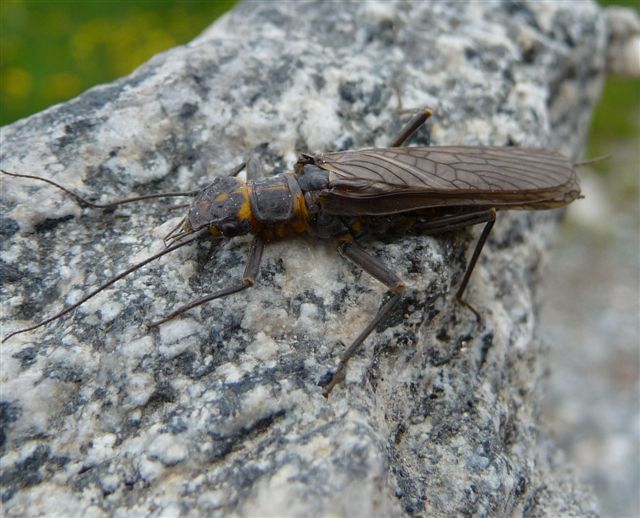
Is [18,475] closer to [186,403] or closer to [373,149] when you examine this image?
[186,403]

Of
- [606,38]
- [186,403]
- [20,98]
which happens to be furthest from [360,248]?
[20,98]

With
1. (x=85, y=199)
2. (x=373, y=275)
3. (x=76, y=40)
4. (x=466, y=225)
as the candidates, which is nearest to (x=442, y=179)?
(x=466, y=225)

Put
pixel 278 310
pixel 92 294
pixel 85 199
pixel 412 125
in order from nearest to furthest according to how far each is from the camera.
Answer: pixel 92 294 < pixel 278 310 < pixel 85 199 < pixel 412 125

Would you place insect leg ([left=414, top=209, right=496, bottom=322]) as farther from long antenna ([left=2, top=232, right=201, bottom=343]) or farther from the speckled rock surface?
long antenna ([left=2, top=232, right=201, bottom=343])

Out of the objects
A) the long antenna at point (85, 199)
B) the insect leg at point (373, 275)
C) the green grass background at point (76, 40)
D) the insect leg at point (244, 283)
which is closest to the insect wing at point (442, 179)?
the insect leg at point (373, 275)

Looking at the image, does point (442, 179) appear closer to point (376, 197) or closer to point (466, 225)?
point (466, 225)

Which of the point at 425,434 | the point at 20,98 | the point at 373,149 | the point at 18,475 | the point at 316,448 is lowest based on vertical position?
the point at 20,98

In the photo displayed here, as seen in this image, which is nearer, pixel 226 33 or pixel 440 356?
pixel 440 356
